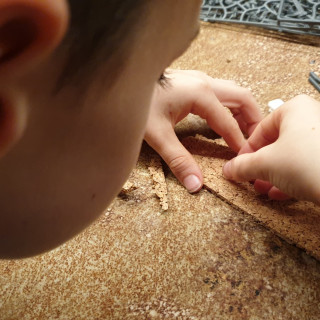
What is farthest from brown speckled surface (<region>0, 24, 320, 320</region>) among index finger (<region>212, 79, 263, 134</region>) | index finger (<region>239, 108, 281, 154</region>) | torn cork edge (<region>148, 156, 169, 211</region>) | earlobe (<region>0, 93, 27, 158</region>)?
earlobe (<region>0, 93, 27, 158</region>)

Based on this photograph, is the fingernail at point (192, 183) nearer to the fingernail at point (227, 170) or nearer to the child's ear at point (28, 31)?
the fingernail at point (227, 170)

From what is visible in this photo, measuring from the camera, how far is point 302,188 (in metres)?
0.59

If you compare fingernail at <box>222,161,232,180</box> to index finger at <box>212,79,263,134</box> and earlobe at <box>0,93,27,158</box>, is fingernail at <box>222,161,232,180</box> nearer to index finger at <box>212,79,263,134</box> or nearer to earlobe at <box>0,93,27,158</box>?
index finger at <box>212,79,263,134</box>

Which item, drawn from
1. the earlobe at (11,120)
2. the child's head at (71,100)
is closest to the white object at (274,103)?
the child's head at (71,100)

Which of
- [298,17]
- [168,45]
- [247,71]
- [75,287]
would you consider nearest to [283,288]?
[75,287]

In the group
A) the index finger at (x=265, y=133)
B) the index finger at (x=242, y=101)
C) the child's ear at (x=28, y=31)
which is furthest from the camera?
the index finger at (x=242, y=101)

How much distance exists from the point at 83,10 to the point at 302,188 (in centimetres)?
44

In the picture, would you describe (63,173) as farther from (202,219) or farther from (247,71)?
(247,71)

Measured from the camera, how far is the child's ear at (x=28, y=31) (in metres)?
0.23

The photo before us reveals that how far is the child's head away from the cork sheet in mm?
339

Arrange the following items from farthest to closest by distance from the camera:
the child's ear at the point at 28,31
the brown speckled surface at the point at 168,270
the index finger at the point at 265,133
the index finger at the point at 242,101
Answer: the index finger at the point at 242,101 → the index finger at the point at 265,133 → the brown speckled surface at the point at 168,270 → the child's ear at the point at 28,31

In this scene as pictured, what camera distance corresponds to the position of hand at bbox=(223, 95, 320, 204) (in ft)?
1.89

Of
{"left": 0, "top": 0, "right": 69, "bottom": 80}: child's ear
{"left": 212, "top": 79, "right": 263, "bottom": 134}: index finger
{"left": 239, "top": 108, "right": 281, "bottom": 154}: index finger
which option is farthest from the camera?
{"left": 212, "top": 79, "right": 263, "bottom": 134}: index finger

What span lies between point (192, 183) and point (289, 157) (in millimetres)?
197
